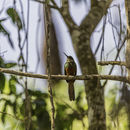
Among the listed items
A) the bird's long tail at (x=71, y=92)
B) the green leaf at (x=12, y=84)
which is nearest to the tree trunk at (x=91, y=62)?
the bird's long tail at (x=71, y=92)

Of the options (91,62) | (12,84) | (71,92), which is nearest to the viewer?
(12,84)

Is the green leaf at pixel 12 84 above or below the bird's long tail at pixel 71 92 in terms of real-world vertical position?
above

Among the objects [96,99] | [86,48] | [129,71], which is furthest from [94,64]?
[129,71]

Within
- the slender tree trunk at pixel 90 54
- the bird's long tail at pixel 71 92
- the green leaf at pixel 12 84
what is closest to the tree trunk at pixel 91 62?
the slender tree trunk at pixel 90 54

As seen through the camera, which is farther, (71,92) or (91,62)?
(71,92)

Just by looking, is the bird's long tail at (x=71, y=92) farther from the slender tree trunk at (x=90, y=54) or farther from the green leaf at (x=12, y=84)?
the green leaf at (x=12, y=84)

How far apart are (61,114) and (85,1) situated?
1487mm

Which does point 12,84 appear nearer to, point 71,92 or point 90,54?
point 71,92

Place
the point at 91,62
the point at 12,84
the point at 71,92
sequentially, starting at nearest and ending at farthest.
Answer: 1. the point at 12,84
2. the point at 91,62
3. the point at 71,92

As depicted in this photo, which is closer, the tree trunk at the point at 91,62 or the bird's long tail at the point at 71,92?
the tree trunk at the point at 91,62

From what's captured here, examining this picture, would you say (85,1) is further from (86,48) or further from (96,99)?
(96,99)

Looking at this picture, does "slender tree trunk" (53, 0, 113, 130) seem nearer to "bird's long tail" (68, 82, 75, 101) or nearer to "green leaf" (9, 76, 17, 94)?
"bird's long tail" (68, 82, 75, 101)

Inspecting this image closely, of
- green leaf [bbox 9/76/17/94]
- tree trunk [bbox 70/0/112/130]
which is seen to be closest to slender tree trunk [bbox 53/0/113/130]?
tree trunk [bbox 70/0/112/130]

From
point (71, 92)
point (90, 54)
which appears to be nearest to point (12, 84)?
point (71, 92)
